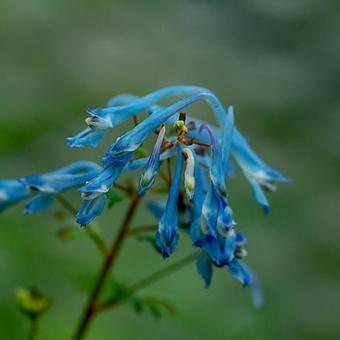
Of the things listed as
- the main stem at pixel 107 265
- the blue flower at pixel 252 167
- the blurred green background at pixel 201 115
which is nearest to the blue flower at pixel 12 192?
the main stem at pixel 107 265

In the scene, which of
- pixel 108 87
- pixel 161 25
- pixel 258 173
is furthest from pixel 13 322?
pixel 161 25

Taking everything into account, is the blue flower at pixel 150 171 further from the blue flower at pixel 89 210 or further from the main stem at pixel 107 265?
the main stem at pixel 107 265

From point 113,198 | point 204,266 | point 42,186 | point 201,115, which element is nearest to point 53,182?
point 42,186

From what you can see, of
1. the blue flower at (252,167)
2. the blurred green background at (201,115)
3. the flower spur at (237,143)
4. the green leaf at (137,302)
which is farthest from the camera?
the blurred green background at (201,115)

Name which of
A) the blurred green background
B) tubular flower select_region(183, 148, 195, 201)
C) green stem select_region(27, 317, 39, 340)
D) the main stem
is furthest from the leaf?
the blurred green background

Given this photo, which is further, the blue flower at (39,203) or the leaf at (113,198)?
the blue flower at (39,203)

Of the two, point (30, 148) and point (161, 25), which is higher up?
point (161, 25)

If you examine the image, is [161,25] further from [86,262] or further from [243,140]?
[243,140]

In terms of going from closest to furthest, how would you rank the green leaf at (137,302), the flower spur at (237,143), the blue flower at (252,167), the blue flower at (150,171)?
Answer: the blue flower at (150,171), the flower spur at (237,143), the blue flower at (252,167), the green leaf at (137,302)
